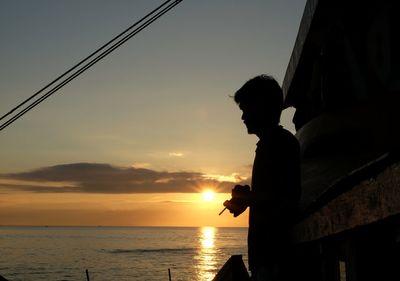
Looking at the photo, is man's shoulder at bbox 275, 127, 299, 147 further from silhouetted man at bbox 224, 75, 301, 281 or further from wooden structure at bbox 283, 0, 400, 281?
wooden structure at bbox 283, 0, 400, 281

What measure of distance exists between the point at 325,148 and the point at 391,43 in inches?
33.0

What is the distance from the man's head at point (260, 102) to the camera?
2.98m

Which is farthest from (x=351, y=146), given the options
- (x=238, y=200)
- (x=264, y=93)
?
(x=238, y=200)

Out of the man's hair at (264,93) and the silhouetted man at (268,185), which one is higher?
the man's hair at (264,93)

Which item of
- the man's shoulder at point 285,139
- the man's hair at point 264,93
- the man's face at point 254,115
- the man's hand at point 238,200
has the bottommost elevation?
the man's hand at point 238,200

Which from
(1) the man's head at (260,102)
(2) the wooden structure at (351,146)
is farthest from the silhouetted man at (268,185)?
(2) the wooden structure at (351,146)

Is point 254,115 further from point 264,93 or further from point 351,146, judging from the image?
point 351,146

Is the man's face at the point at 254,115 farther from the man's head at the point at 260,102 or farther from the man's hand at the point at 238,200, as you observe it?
the man's hand at the point at 238,200

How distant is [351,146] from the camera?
333 centimetres

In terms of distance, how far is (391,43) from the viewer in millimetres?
3471

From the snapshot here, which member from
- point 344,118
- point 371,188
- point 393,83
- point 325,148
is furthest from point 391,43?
point 371,188

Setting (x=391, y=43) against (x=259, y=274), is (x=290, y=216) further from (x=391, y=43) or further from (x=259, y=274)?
(x=391, y=43)

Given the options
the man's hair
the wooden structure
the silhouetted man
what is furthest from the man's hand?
the man's hair

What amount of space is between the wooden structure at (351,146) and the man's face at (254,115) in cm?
48
